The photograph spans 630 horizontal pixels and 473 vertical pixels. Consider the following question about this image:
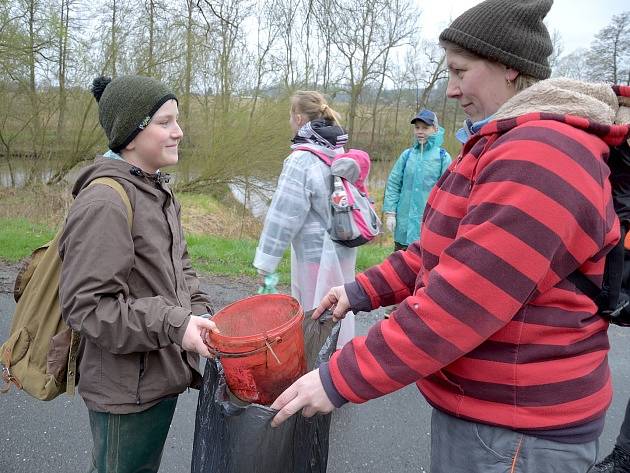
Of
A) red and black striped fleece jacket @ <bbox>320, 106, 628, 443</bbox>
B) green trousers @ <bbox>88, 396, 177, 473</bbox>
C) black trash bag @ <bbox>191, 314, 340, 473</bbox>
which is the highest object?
red and black striped fleece jacket @ <bbox>320, 106, 628, 443</bbox>

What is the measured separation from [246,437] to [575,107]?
1189 mm

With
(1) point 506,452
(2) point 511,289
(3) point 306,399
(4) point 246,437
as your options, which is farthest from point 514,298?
(4) point 246,437

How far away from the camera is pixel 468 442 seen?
4.18 ft

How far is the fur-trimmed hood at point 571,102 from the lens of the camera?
1.14m

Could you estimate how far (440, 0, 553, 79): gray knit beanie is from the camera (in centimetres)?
131

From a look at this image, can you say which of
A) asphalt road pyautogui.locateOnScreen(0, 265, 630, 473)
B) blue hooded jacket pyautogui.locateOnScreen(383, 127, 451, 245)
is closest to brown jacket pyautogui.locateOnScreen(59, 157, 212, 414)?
asphalt road pyautogui.locateOnScreen(0, 265, 630, 473)

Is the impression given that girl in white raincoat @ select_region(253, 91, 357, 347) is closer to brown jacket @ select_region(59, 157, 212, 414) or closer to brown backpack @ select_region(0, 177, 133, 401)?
brown jacket @ select_region(59, 157, 212, 414)

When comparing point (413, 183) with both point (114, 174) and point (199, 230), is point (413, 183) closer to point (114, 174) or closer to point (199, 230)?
point (114, 174)

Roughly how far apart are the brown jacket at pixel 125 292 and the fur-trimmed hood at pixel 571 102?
1.13 metres

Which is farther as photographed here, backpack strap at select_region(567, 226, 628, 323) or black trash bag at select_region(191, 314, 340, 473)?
black trash bag at select_region(191, 314, 340, 473)

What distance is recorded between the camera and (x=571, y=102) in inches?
45.6

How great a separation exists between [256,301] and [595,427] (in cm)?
108

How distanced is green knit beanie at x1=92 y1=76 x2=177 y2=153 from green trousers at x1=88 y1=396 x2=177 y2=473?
37.3 inches

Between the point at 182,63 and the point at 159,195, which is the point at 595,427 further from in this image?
the point at 182,63
